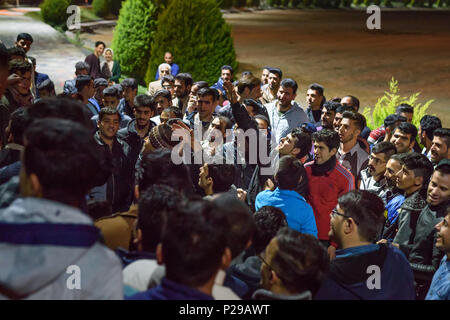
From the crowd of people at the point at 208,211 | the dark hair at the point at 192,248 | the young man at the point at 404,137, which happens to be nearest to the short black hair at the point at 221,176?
the crowd of people at the point at 208,211

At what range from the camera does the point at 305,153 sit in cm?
536

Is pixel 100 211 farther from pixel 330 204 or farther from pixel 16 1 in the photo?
pixel 16 1

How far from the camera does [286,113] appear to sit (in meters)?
7.30

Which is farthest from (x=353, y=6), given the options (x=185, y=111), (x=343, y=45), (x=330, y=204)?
(x=330, y=204)

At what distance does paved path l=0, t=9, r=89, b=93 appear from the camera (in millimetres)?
16714

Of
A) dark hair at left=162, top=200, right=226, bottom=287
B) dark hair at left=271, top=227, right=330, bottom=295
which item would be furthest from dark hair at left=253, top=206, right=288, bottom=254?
dark hair at left=162, top=200, right=226, bottom=287

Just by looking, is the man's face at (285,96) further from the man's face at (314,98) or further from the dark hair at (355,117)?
the dark hair at (355,117)

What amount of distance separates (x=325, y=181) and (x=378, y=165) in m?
0.80

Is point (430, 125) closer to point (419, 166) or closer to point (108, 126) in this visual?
point (419, 166)

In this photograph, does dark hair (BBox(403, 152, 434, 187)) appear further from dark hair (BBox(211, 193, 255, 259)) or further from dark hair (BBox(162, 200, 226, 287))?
dark hair (BBox(162, 200, 226, 287))

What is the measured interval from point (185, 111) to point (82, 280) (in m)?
6.23

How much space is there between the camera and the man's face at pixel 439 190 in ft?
13.3

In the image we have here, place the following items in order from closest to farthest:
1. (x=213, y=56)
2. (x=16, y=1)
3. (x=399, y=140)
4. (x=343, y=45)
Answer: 1. (x=399, y=140)
2. (x=213, y=56)
3. (x=343, y=45)
4. (x=16, y=1)

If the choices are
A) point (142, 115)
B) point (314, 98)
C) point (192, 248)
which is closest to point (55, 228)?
point (192, 248)
